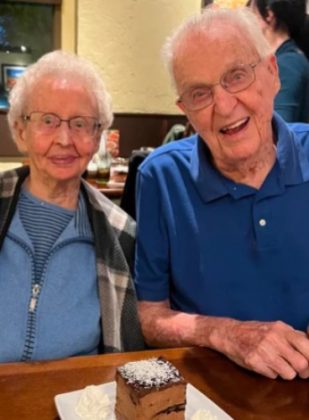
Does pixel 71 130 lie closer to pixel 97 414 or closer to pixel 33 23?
pixel 97 414

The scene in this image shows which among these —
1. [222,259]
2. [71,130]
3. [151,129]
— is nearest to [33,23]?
[151,129]

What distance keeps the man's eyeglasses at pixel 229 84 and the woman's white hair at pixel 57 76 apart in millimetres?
289

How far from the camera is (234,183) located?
4.68ft

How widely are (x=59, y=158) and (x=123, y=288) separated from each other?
40cm

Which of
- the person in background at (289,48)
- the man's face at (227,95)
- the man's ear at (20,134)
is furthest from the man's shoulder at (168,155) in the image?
the person in background at (289,48)

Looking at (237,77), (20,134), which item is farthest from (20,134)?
(237,77)

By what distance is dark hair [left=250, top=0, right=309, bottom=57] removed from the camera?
254cm

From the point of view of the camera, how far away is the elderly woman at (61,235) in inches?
54.7

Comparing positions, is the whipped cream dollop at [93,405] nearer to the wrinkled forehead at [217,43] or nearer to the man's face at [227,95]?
the man's face at [227,95]

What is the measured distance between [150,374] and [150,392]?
0.14ft

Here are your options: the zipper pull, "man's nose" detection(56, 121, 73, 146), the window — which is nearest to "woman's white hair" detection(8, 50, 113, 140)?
"man's nose" detection(56, 121, 73, 146)

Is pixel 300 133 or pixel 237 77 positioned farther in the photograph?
pixel 300 133

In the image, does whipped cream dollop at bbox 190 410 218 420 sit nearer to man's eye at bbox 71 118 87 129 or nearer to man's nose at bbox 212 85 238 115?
man's nose at bbox 212 85 238 115

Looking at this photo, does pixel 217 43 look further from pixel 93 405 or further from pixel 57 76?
pixel 93 405
